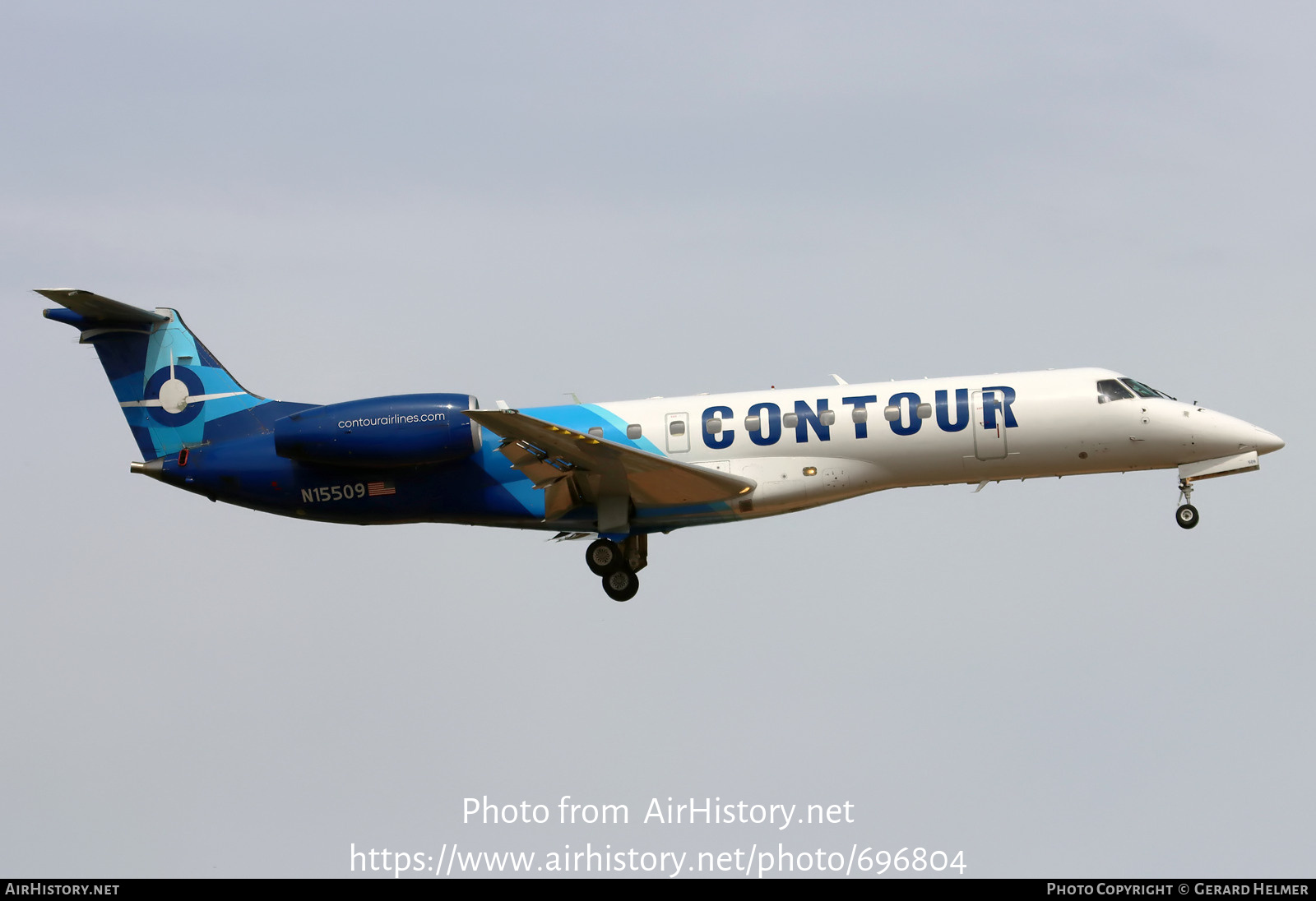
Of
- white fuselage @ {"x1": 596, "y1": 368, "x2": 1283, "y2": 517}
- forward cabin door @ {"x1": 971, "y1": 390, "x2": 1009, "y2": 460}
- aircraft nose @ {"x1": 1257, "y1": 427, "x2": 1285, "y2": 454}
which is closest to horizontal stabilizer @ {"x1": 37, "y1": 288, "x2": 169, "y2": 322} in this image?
white fuselage @ {"x1": 596, "y1": 368, "x2": 1283, "y2": 517}

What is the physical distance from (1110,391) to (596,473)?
932 cm

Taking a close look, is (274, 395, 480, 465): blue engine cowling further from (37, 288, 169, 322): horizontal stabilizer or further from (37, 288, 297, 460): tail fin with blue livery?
(37, 288, 169, 322): horizontal stabilizer

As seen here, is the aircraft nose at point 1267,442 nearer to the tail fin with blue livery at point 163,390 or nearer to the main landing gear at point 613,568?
the main landing gear at point 613,568

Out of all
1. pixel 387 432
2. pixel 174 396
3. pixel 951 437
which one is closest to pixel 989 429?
pixel 951 437

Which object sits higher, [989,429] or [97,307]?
[97,307]

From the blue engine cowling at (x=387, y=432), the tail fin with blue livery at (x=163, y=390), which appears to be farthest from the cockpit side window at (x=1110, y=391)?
the tail fin with blue livery at (x=163, y=390)

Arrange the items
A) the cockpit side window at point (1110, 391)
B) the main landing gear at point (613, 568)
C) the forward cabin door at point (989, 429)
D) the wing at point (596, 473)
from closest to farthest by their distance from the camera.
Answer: the wing at point (596, 473) < the forward cabin door at point (989, 429) < the cockpit side window at point (1110, 391) < the main landing gear at point (613, 568)

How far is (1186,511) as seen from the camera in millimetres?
23578

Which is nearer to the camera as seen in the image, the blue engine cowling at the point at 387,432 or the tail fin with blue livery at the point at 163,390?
the blue engine cowling at the point at 387,432

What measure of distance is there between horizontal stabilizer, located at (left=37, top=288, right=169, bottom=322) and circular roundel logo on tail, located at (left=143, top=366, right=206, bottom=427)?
3.79 feet

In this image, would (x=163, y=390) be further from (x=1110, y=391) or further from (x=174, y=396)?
(x=1110, y=391)

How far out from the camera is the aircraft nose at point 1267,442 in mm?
23266

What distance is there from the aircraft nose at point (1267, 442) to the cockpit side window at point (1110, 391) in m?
2.39

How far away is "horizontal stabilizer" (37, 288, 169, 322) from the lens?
24.2m
